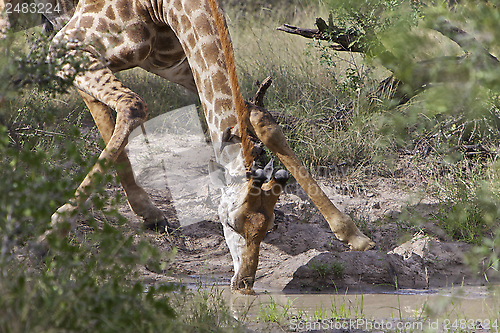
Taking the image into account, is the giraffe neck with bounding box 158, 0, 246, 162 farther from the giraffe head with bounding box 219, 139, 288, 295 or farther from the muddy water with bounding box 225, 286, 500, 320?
the muddy water with bounding box 225, 286, 500, 320

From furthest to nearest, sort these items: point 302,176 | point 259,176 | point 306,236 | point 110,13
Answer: point 306,236, point 110,13, point 302,176, point 259,176

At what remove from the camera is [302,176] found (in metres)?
3.41

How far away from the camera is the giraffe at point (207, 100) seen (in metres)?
2.72

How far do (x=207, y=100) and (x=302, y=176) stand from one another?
941 millimetres

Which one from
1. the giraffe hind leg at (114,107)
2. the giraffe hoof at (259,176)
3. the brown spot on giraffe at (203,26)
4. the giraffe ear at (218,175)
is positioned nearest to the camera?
the giraffe hoof at (259,176)

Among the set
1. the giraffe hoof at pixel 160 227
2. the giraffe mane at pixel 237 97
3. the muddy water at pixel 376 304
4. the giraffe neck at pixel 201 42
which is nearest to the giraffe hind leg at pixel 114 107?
the giraffe neck at pixel 201 42

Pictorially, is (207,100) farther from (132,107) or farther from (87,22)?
(87,22)

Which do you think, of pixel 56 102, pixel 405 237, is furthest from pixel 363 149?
pixel 56 102

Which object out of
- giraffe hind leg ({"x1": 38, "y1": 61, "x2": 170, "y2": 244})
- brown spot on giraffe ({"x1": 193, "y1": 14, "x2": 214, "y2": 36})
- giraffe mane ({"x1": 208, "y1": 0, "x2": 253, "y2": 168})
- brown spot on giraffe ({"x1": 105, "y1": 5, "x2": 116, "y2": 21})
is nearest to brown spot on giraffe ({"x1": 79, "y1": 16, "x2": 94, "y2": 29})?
brown spot on giraffe ({"x1": 105, "y1": 5, "x2": 116, "y2": 21})

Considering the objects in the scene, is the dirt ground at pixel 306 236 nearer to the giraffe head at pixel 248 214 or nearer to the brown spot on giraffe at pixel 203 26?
the giraffe head at pixel 248 214

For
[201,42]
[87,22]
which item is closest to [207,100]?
[201,42]

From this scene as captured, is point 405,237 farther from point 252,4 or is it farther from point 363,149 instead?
point 252,4

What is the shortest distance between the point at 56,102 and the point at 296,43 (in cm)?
399

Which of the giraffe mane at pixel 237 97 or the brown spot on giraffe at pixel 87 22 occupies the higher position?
A: the brown spot on giraffe at pixel 87 22
